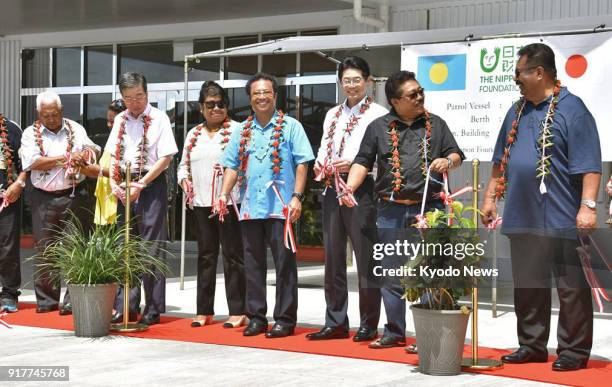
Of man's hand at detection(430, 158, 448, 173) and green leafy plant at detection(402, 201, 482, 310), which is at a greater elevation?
man's hand at detection(430, 158, 448, 173)

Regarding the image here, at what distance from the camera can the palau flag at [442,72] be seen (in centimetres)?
822

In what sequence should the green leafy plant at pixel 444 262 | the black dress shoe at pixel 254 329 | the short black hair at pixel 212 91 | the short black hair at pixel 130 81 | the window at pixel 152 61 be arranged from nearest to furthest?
the green leafy plant at pixel 444 262 → the black dress shoe at pixel 254 329 → the short black hair at pixel 212 91 → the short black hair at pixel 130 81 → the window at pixel 152 61

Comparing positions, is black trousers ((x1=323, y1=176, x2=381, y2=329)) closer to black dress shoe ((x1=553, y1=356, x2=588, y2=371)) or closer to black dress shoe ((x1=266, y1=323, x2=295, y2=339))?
black dress shoe ((x1=266, y1=323, x2=295, y2=339))

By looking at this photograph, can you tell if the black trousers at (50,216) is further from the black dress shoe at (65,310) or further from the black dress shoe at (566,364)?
the black dress shoe at (566,364)

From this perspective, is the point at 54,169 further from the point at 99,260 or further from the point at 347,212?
the point at 347,212

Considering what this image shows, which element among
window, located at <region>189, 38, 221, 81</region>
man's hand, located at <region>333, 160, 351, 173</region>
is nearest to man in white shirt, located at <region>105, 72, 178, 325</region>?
man's hand, located at <region>333, 160, 351, 173</region>

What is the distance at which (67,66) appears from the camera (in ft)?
52.5

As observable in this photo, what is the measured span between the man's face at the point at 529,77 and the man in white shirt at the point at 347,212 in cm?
118

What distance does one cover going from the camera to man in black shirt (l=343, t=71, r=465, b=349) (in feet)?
19.0

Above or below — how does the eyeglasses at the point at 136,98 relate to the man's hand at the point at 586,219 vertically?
above

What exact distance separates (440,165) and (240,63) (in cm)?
898

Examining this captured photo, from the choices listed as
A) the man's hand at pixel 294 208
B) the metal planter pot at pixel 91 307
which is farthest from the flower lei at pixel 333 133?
the metal planter pot at pixel 91 307

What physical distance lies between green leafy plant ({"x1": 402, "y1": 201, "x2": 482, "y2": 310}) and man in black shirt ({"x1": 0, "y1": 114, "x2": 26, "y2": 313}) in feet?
12.6

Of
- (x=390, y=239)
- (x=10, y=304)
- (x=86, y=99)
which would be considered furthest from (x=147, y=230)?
(x=86, y=99)
